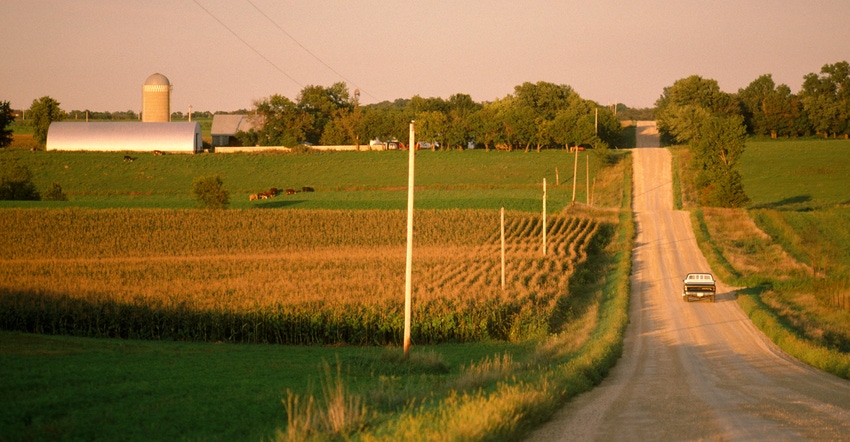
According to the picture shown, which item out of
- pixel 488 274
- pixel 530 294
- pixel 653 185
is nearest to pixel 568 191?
pixel 653 185

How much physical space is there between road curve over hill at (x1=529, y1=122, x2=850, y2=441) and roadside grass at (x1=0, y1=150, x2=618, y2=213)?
4047 centimetres

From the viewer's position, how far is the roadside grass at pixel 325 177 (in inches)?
3231

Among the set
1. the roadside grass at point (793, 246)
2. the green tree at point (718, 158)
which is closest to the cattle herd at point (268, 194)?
the roadside grass at point (793, 246)

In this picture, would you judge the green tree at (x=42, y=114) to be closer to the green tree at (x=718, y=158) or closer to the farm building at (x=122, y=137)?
the farm building at (x=122, y=137)

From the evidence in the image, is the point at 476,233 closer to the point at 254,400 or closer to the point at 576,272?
the point at 576,272

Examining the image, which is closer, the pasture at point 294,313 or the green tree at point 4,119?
the pasture at point 294,313

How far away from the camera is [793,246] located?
65750mm

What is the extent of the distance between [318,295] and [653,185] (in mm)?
67618

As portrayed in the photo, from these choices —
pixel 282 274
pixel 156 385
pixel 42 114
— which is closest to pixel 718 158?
pixel 282 274

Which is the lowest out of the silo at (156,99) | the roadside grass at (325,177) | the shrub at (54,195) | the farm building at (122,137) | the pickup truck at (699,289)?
the pickup truck at (699,289)

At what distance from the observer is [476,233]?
2589 inches

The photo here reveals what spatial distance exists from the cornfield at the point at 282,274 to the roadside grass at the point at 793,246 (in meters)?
9.49

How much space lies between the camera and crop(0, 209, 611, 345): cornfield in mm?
32156

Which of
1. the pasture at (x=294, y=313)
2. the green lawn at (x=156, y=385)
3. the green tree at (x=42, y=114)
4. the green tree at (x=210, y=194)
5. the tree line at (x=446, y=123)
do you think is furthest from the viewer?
the green tree at (x=42, y=114)
